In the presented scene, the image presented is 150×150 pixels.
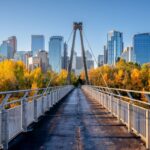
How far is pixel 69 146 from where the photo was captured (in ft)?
30.4

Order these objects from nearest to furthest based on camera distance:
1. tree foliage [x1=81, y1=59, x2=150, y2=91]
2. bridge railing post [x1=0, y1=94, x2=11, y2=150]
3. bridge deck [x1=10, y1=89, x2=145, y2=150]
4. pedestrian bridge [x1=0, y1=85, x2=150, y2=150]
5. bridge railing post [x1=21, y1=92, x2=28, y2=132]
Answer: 1. bridge railing post [x1=0, y1=94, x2=11, y2=150]
2. pedestrian bridge [x1=0, y1=85, x2=150, y2=150]
3. bridge deck [x1=10, y1=89, x2=145, y2=150]
4. bridge railing post [x1=21, y1=92, x2=28, y2=132]
5. tree foliage [x1=81, y1=59, x2=150, y2=91]

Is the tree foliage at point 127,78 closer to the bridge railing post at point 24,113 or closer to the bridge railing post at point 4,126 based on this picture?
the bridge railing post at point 24,113

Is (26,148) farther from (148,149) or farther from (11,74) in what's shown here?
(11,74)

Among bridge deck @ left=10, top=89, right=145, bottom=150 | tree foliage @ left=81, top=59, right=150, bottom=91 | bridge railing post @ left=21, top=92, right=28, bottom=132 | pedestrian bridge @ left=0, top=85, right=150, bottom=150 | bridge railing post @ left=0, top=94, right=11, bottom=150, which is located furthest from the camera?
tree foliage @ left=81, top=59, right=150, bottom=91

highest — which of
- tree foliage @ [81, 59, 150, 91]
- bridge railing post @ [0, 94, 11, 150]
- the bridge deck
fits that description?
tree foliage @ [81, 59, 150, 91]

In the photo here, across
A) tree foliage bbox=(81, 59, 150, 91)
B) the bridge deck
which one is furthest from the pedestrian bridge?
tree foliage bbox=(81, 59, 150, 91)

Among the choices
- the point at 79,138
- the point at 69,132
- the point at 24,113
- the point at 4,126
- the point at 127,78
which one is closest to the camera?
the point at 4,126

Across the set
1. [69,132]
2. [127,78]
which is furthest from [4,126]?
[127,78]

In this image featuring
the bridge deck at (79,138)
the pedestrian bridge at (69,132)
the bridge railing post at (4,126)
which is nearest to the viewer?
the bridge railing post at (4,126)

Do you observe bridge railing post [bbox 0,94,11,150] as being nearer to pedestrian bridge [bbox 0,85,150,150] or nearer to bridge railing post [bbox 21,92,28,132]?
pedestrian bridge [bbox 0,85,150,150]

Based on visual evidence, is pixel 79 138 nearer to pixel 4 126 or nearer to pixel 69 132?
pixel 69 132

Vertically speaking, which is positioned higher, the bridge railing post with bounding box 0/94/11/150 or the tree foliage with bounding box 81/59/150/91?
the tree foliage with bounding box 81/59/150/91

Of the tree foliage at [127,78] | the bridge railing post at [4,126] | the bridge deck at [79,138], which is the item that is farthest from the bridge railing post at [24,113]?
the tree foliage at [127,78]

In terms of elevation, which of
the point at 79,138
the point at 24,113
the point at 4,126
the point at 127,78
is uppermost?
the point at 127,78
